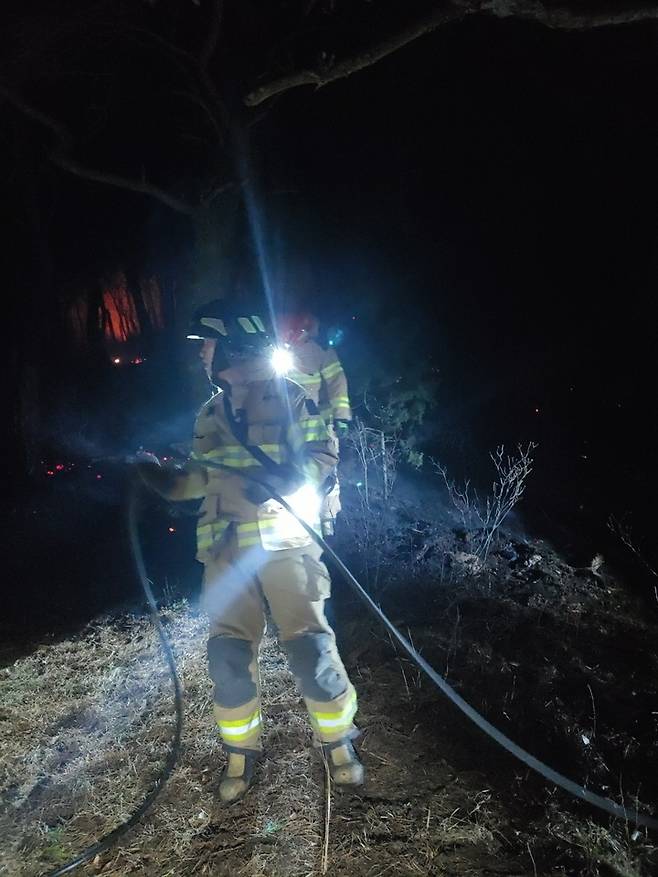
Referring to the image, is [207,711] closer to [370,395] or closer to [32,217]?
[370,395]

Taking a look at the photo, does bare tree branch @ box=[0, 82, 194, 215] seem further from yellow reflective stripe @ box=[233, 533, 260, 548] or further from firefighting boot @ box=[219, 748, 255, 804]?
firefighting boot @ box=[219, 748, 255, 804]

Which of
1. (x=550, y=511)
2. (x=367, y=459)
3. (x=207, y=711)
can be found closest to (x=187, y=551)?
(x=367, y=459)

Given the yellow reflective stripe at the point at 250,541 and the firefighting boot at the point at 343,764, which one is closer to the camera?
the firefighting boot at the point at 343,764

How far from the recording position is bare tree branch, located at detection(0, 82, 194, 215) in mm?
6008

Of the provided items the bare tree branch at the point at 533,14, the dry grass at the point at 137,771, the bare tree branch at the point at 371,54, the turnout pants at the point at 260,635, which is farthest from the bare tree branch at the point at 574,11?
the dry grass at the point at 137,771

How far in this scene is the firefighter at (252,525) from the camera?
276cm

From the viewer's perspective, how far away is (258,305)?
3131 mm

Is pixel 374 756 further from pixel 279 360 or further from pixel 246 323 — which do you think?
pixel 246 323

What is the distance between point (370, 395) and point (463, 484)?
2441mm

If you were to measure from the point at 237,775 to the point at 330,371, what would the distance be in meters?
2.11

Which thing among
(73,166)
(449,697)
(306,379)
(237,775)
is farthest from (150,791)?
(73,166)

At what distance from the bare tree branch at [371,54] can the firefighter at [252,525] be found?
1572mm

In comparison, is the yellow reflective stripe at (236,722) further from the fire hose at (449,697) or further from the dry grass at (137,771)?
the fire hose at (449,697)

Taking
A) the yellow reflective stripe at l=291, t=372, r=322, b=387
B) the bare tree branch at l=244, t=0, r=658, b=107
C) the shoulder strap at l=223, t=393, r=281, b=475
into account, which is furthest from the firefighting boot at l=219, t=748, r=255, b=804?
the bare tree branch at l=244, t=0, r=658, b=107
